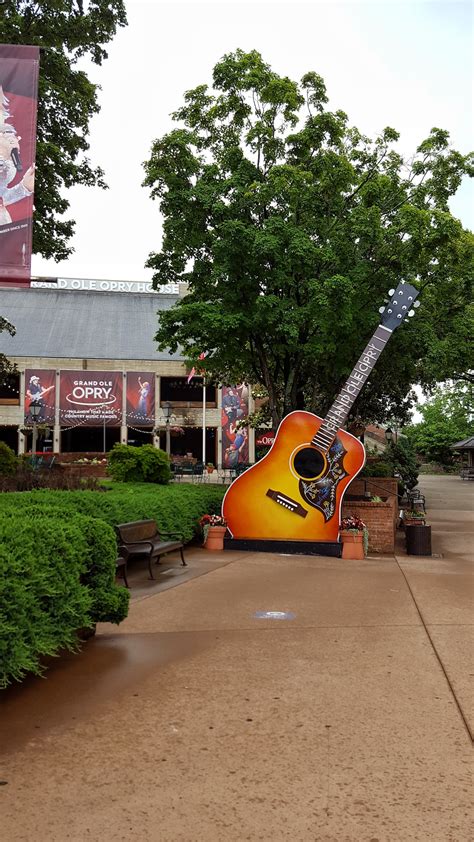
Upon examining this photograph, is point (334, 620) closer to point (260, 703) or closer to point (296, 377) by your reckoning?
point (260, 703)

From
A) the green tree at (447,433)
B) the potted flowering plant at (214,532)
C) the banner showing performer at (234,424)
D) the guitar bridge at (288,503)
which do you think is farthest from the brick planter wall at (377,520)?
the green tree at (447,433)

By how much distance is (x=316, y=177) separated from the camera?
45.7 feet

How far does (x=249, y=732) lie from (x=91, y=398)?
42123mm

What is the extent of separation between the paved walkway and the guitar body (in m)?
4.94

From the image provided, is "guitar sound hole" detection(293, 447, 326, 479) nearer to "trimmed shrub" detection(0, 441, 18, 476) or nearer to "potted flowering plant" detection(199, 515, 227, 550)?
"potted flowering plant" detection(199, 515, 227, 550)

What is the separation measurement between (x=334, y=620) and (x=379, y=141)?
12227 mm

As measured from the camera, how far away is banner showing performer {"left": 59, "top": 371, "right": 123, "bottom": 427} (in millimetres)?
44156

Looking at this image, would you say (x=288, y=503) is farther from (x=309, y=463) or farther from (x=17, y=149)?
(x=17, y=149)

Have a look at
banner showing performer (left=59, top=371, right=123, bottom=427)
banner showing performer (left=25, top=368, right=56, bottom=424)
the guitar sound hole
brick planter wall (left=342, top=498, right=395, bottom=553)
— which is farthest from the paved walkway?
banner showing performer (left=25, top=368, right=56, bottom=424)

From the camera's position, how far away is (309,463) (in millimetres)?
12016

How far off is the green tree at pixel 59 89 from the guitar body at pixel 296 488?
311 inches

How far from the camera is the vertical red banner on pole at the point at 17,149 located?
7211 millimetres

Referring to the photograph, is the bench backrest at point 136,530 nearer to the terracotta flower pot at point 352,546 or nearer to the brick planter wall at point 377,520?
the terracotta flower pot at point 352,546

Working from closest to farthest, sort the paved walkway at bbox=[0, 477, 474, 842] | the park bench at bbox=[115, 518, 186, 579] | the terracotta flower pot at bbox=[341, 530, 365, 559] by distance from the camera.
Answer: the paved walkway at bbox=[0, 477, 474, 842] → the park bench at bbox=[115, 518, 186, 579] → the terracotta flower pot at bbox=[341, 530, 365, 559]
